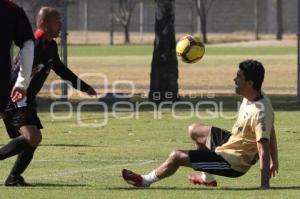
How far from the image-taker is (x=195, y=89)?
3095 cm

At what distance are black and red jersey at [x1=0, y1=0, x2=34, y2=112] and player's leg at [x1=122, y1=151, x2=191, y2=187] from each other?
152 cm

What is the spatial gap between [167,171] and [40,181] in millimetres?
1671

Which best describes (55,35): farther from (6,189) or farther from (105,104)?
(105,104)

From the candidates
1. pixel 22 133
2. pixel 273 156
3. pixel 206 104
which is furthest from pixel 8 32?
pixel 206 104

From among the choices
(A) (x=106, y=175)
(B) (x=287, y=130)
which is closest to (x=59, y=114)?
(B) (x=287, y=130)

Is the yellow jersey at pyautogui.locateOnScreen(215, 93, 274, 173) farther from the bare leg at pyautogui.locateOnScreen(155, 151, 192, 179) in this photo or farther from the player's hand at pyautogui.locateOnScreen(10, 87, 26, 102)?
the player's hand at pyautogui.locateOnScreen(10, 87, 26, 102)

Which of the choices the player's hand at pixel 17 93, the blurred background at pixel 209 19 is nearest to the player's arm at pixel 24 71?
the player's hand at pixel 17 93

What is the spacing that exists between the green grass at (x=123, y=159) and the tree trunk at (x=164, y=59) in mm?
2750

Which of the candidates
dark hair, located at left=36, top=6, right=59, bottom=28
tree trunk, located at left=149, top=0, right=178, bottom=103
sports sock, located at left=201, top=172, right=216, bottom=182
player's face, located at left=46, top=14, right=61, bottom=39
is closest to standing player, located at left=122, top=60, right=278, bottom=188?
sports sock, located at left=201, top=172, right=216, bottom=182

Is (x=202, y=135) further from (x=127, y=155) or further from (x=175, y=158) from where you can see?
(x=127, y=155)

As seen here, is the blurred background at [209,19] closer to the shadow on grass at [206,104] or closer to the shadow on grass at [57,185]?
the shadow on grass at [206,104]

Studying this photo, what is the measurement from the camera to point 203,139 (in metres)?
11.5

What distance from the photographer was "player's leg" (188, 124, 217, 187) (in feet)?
37.8

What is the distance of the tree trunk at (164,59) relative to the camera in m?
26.4
